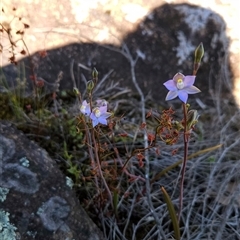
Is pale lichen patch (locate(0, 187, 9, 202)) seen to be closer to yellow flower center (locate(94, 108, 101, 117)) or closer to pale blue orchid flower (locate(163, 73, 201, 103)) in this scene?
yellow flower center (locate(94, 108, 101, 117))

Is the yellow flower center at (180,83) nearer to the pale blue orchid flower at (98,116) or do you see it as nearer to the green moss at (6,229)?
the pale blue orchid flower at (98,116)

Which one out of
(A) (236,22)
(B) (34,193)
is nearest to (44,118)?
(B) (34,193)

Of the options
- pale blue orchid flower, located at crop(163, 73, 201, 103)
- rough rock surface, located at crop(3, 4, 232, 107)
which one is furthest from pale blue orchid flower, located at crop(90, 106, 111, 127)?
rough rock surface, located at crop(3, 4, 232, 107)

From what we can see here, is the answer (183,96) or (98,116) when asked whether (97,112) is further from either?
(183,96)

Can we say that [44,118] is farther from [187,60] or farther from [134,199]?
[187,60]

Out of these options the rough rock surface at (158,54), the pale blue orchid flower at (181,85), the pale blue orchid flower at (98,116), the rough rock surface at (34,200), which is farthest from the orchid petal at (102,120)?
the rough rock surface at (158,54)

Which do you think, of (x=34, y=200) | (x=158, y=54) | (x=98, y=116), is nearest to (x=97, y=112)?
(x=98, y=116)
